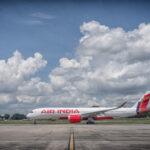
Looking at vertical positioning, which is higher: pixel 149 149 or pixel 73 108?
pixel 73 108

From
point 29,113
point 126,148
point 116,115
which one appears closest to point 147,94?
point 116,115

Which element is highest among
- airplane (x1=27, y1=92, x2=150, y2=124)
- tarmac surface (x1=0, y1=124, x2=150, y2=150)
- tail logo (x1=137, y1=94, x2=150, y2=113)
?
tail logo (x1=137, y1=94, x2=150, y2=113)

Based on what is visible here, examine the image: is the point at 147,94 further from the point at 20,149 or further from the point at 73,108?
the point at 20,149

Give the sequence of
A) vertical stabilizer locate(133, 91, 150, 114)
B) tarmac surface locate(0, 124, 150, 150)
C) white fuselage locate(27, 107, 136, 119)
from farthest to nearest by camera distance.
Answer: vertical stabilizer locate(133, 91, 150, 114), white fuselage locate(27, 107, 136, 119), tarmac surface locate(0, 124, 150, 150)

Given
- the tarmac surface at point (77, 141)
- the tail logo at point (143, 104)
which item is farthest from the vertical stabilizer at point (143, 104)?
the tarmac surface at point (77, 141)

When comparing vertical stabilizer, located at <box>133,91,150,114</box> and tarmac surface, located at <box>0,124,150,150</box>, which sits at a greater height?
vertical stabilizer, located at <box>133,91,150,114</box>

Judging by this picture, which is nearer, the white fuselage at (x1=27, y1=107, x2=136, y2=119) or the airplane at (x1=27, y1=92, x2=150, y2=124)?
the airplane at (x1=27, y1=92, x2=150, y2=124)

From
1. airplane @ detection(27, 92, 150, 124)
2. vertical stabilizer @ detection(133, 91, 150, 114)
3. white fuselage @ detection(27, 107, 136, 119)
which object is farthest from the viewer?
vertical stabilizer @ detection(133, 91, 150, 114)

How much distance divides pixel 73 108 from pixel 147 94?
17.5 meters

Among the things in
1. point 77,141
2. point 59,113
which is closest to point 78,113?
point 59,113

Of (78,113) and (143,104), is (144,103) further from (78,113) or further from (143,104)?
(78,113)

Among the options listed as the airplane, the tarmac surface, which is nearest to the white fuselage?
the airplane

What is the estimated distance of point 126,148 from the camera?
932cm

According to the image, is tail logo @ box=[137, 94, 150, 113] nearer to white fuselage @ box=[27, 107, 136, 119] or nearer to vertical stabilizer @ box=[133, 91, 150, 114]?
vertical stabilizer @ box=[133, 91, 150, 114]
